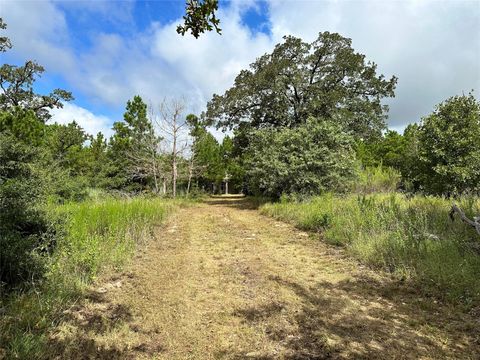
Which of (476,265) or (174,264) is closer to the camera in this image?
(476,265)

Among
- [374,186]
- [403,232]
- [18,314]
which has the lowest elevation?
[18,314]

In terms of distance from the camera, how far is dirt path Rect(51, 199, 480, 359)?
281cm

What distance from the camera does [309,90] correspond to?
18.6 meters

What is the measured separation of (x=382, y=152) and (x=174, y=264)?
3315 cm

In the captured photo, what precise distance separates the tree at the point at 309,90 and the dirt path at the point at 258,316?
46.3 feet

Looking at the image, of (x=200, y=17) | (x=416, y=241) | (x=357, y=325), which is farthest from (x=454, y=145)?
(x=200, y=17)

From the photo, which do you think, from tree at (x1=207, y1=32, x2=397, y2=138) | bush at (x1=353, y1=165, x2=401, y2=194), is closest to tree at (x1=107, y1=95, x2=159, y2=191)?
tree at (x1=207, y1=32, x2=397, y2=138)

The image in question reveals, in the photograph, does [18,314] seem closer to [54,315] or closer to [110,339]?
[54,315]

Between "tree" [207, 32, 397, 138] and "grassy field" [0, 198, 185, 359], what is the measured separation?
12685 millimetres

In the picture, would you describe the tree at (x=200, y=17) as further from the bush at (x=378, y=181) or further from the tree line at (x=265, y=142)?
the bush at (x=378, y=181)

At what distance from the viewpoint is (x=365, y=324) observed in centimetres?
327

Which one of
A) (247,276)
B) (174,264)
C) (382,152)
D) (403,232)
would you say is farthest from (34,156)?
(382,152)

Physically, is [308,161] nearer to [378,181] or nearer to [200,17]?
[378,181]

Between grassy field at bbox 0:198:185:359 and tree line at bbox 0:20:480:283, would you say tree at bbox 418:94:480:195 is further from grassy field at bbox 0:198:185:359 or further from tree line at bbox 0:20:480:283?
grassy field at bbox 0:198:185:359
